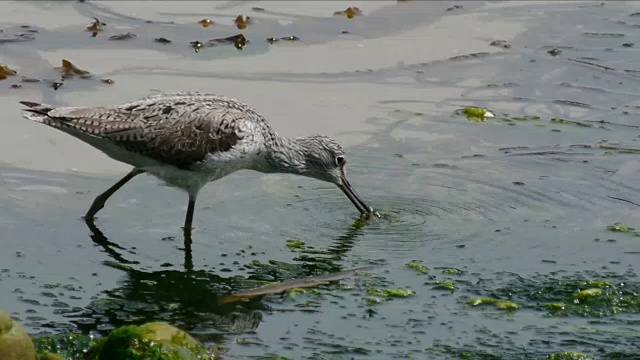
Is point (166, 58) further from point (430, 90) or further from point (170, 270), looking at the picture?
point (170, 270)

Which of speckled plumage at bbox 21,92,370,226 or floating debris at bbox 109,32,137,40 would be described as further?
floating debris at bbox 109,32,137,40

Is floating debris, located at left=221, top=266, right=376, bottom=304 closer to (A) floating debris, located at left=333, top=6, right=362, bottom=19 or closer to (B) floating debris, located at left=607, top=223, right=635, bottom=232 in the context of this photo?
(B) floating debris, located at left=607, top=223, right=635, bottom=232

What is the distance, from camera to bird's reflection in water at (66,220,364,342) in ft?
23.5

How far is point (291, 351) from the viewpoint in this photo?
679cm

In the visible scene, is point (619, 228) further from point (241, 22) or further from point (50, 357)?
point (241, 22)

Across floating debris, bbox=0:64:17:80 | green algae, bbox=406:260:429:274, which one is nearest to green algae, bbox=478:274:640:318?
green algae, bbox=406:260:429:274

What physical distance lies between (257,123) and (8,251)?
1914mm

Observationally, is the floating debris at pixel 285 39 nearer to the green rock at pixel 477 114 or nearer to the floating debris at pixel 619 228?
the green rock at pixel 477 114

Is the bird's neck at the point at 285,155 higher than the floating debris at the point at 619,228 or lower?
higher

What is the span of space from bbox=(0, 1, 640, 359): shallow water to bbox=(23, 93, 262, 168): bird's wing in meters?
0.53

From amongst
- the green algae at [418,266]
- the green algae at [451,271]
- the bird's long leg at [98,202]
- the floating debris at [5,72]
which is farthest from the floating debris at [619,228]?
the floating debris at [5,72]

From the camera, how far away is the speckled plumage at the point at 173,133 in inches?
332

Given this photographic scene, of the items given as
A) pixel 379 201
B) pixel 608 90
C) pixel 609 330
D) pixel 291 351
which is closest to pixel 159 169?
pixel 379 201

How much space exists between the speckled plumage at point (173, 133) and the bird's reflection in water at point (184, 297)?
496mm
